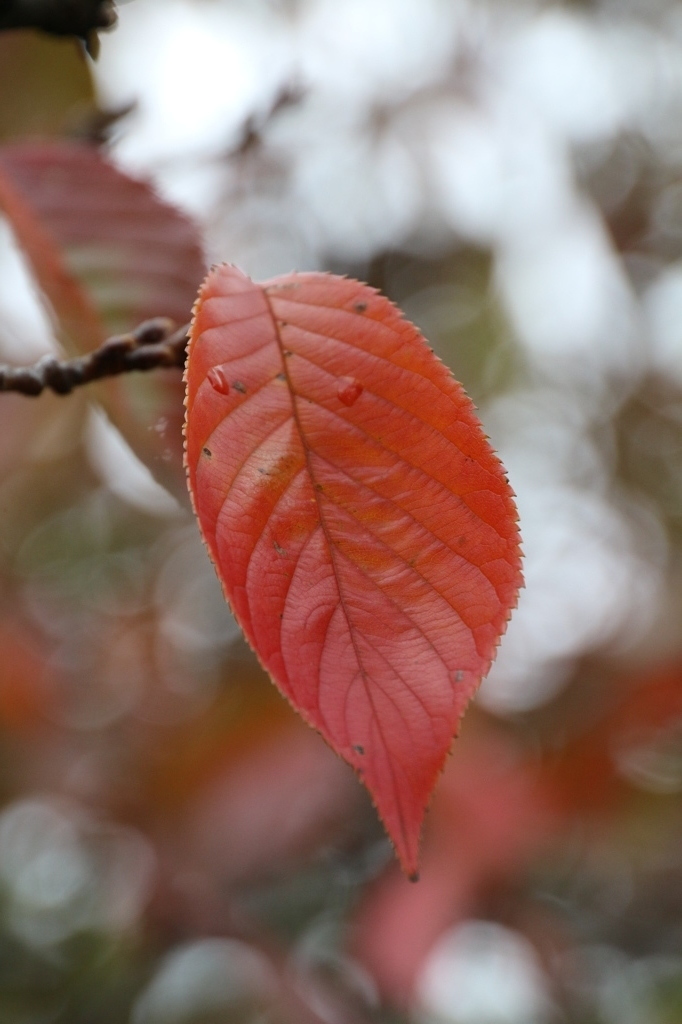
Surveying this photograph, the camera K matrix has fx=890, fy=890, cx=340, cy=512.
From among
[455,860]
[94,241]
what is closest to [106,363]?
[94,241]

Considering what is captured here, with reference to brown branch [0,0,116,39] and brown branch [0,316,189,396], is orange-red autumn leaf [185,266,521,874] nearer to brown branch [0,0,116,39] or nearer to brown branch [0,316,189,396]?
brown branch [0,316,189,396]

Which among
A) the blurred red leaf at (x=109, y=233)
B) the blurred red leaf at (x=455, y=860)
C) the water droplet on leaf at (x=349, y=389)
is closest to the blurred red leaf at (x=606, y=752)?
the blurred red leaf at (x=455, y=860)

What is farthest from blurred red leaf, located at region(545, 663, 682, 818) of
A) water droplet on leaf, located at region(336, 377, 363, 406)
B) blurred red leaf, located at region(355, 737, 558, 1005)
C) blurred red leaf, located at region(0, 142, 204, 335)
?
water droplet on leaf, located at region(336, 377, 363, 406)

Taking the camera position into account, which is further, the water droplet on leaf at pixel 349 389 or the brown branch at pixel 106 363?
the brown branch at pixel 106 363

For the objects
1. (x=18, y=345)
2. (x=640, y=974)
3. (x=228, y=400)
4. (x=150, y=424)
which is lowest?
(x=640, y=974)

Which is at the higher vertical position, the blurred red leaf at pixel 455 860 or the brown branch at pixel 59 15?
the brown branch at pixel 59 15

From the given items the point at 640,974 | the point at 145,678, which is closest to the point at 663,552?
the point at 640,974

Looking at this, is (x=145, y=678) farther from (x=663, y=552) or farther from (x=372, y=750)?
(x=372, y=750)

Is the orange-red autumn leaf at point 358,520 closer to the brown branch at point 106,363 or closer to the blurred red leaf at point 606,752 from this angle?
the brown branch at point 106,363
